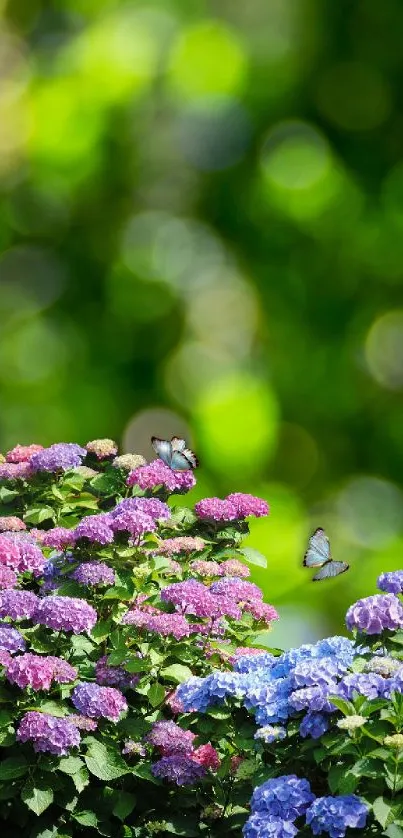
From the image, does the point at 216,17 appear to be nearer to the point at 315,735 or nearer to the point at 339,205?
the point at 339,205

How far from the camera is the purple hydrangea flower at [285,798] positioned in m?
2.59

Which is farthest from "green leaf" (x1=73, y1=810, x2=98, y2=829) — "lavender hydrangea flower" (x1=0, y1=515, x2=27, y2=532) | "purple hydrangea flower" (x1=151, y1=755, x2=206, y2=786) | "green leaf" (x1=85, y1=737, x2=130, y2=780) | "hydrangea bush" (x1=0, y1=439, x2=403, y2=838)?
"lavender hydrangea flower" (x1=0, y1=515, x2=27, y2=532)

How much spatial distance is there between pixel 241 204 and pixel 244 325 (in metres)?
0.17

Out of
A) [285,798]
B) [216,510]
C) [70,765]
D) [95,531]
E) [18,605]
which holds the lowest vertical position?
[70,765]

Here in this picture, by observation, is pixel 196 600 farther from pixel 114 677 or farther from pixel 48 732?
pixel 48 732

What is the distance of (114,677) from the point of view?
3176 mm

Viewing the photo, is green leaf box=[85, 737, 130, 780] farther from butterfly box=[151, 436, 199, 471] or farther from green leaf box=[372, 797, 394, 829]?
butterfly box=[151, 436, 199, 471]

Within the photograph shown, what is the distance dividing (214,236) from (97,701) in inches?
67.0

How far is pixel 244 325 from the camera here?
5.36 feet

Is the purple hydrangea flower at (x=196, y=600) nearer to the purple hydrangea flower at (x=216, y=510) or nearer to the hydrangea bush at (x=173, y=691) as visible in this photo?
the hydrangea bush at (x=173, y=691)

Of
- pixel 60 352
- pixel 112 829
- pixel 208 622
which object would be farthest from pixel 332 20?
pixel 112 829

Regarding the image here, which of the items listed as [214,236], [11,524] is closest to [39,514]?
[11,524]

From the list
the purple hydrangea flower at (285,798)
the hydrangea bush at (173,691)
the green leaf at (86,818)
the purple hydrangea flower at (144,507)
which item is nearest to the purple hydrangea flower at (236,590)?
the hydrangea bush at (173,691)

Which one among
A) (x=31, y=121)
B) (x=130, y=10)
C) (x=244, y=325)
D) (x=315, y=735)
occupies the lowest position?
(x=315, y=735)
